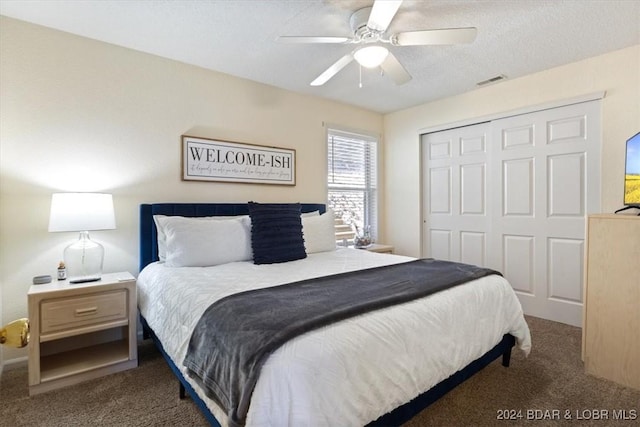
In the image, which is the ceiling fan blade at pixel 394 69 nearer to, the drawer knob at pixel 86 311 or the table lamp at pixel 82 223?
the table lamp at pixel 82 223

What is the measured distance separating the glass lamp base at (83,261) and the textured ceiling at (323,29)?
1.63 metres

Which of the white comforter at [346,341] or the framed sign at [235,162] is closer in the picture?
the white comforter at [346,341]

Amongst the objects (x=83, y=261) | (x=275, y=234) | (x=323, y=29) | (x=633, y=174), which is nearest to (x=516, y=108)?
(x=633, y=174)

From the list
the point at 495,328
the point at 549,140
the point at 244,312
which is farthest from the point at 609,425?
the point at 549,140

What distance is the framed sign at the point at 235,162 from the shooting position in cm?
304

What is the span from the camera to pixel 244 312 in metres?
1.37

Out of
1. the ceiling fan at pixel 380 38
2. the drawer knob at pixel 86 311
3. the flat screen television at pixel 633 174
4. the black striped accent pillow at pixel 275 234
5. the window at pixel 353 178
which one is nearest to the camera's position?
the ceiling fan at pixel 380 38

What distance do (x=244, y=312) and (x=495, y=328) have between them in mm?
1517

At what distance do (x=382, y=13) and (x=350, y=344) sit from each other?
171cm

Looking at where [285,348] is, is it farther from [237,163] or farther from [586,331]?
[237,163]

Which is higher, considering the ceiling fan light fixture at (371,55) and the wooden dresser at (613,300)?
the ceiling fan light fixture at (371,55)

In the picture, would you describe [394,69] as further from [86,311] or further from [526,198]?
[86,311]

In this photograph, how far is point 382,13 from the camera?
1.76 m

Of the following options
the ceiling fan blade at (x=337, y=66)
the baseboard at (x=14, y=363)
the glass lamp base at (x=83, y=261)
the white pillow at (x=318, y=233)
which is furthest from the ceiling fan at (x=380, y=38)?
the baseboard at (x=14, y=363)
